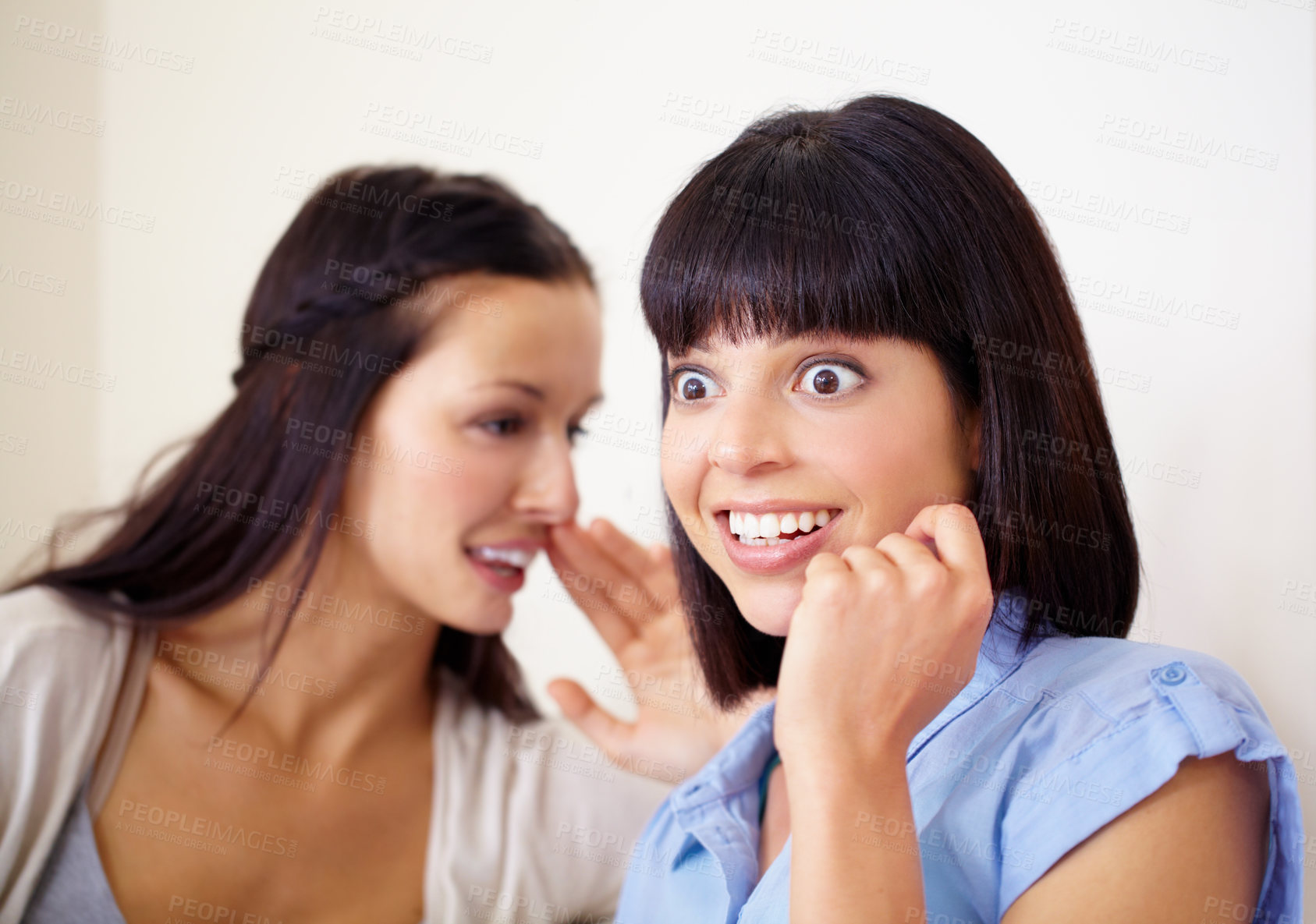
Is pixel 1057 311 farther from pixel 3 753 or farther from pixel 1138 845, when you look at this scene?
pixel 3 753

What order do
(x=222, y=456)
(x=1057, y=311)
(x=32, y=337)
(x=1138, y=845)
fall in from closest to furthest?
(x=1138, y=845)
(x=1057, y=311)
(x=222, y=456)
(x=32, y=337)

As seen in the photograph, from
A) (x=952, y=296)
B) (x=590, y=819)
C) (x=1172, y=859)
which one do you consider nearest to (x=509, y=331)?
(x=952, y=296)

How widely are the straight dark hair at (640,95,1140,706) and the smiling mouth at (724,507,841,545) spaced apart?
134mm

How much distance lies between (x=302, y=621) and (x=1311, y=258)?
1.58 meters

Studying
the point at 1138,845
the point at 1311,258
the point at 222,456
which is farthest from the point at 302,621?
the point at 1311,258

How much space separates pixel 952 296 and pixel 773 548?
0.33 m

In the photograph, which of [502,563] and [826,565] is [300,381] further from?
[826,565]

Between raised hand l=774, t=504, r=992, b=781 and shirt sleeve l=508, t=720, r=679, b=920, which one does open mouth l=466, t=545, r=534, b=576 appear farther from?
raised hand l=774, t=504, r=992, b=781

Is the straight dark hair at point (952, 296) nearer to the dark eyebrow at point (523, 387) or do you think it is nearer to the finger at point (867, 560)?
the finger at point (867, 560)

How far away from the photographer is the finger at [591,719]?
66.4 inches

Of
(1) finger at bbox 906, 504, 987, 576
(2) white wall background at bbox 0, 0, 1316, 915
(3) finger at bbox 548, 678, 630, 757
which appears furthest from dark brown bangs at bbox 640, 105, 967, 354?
(3) finger at bbox 548, 678, 630, 757

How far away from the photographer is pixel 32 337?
174cm

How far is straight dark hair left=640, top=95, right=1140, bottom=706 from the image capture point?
976mm

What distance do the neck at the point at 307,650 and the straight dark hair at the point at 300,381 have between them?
3 centimetres
